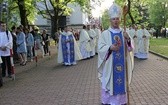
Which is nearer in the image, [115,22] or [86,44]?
[115,22]

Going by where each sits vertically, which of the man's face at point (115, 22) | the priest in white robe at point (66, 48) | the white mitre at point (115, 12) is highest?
the white mitre at point (115, 12)

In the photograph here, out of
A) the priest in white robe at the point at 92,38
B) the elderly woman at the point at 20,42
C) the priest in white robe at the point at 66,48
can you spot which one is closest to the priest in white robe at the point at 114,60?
the priest in white robe at the point at 66,48

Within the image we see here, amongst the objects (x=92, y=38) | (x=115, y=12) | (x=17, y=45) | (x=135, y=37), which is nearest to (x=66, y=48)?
Answer: (x=17, y=45)

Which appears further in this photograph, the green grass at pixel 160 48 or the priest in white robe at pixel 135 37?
the green grass at pixel 160 48

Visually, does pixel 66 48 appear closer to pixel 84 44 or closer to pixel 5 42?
pixel 84 44

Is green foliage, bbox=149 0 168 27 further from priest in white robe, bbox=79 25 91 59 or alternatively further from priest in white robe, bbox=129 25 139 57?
priest in white robe, bbox=129 25 139 57

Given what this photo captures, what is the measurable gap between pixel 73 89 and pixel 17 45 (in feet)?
29.8

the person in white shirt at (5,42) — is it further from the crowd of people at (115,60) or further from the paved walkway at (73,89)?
the crowd of people at (115,60)

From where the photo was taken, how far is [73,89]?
12273mm

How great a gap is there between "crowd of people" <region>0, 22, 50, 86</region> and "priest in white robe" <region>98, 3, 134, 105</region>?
5.19m

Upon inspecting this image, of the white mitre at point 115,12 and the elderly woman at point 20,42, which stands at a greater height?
the white mitre at point 115,12

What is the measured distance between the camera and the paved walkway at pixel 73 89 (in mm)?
10352

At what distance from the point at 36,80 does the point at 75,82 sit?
1.96m

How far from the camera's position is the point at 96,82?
1359 centimetres
